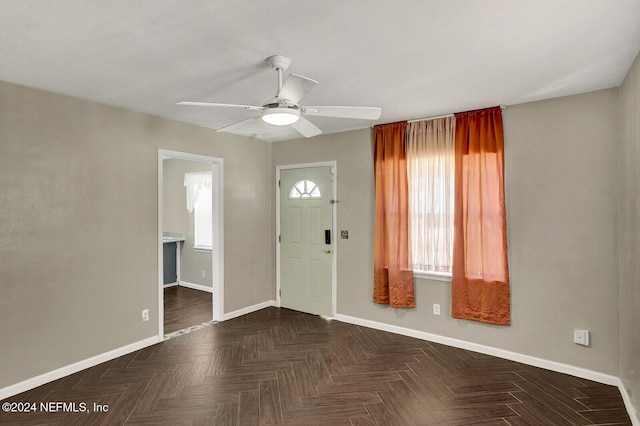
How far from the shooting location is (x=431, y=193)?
387 centimetres

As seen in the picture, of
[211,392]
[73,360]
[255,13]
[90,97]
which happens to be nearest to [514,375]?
[211,392]

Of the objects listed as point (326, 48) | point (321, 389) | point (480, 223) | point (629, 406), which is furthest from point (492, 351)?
point (326, 48)

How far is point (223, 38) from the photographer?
2113 millimetres

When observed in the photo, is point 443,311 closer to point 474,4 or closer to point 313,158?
point 313,158

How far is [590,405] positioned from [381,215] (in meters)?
2.47

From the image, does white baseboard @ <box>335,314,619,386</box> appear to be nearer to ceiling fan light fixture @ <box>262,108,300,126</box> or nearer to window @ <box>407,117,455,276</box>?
window @ <box>407,117,455,276</box>

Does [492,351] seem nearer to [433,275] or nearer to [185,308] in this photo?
[433,275]

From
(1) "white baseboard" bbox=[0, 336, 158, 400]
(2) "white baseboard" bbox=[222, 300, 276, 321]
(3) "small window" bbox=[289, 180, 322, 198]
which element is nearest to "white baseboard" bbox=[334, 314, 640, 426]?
(2) "white baseboard" bbox=[222, 300, 276, 321]

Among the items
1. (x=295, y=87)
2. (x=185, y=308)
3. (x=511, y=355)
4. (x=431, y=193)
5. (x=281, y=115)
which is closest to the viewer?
(x=295, y=87)

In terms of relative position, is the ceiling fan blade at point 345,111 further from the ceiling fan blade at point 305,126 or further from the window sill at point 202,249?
the window sill at point 202,249

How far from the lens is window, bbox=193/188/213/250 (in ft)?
20.5

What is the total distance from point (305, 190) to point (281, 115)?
8.59 ft

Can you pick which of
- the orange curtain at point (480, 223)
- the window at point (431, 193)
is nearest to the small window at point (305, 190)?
the window at point (431, 193)

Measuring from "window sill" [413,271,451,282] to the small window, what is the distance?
166cm
